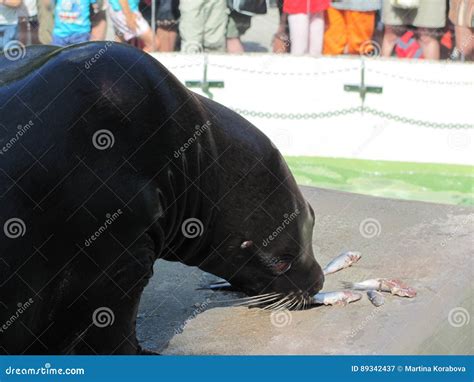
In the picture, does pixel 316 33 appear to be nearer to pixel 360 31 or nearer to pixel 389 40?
pixel 360 31

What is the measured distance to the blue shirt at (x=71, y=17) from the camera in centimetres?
1183

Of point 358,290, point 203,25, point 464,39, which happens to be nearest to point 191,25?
point 203,25

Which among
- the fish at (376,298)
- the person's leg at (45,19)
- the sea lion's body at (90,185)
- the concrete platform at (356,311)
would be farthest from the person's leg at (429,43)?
the sea lion's body at (90,185)

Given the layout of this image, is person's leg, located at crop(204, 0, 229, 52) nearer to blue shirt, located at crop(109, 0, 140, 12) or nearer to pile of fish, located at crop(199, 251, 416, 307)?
blue shirt, located at crop(109, 0, 140, 12)

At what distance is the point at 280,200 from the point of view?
19.2 feet

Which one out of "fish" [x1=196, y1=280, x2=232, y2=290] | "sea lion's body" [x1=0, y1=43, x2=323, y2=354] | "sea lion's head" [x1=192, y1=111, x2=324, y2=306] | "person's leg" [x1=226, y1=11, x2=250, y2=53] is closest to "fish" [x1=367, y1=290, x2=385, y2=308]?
"sea lion's head" [x1=192, y1=111, x2=324, y2=306]

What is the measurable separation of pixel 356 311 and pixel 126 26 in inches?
261

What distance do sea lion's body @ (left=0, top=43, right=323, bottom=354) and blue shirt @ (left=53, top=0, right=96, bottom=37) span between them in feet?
21.9

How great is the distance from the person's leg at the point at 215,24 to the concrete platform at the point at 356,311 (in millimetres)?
4659

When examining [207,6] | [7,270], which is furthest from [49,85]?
[207,6]

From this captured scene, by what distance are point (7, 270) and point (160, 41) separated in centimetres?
801

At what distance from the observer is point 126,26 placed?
12047 millimetres

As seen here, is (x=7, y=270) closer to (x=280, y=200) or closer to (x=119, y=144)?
(x=119, y=144)

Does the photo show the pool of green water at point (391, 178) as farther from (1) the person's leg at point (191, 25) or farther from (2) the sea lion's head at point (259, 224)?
(2) the sea lion's head at point (259, 224)
